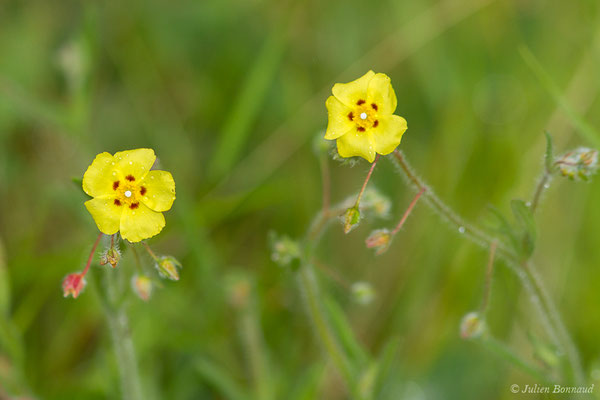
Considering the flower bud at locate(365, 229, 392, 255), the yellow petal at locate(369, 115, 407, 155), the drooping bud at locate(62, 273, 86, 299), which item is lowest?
the flower bud at locate(365, 229, 392, 255)

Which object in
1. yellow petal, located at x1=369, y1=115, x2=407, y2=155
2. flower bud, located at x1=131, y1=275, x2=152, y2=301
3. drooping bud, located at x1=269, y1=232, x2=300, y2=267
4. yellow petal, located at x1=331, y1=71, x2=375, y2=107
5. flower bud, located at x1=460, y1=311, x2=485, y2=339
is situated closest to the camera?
yellow petal, located at x1=369, y1=115, x2=407, y2=155

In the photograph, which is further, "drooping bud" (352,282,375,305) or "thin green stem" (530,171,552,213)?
"drooping bud" (352,282,375,305)

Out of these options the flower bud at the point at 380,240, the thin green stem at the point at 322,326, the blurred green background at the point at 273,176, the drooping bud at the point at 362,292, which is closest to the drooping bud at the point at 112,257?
the blurred green background at the point at 273,176

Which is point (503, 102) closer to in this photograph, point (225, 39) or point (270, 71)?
point (270, 71)

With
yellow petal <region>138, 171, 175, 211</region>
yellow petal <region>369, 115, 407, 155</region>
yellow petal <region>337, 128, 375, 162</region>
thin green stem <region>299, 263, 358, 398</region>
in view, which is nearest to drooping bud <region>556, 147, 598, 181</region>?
yellow petal <region>369, 115, 407, 155</region>

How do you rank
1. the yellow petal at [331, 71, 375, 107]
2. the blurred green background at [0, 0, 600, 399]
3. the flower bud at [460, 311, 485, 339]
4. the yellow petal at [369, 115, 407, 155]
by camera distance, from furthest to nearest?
the blurred green background at [0, 0, 600, 399] → the flower bud at [460, 311, 485, 339] → the yellow petal at [331, 71, 375, 107] → the yellow petal at [369, 115, 407, 155]

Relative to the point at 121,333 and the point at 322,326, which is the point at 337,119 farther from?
the point at 121,333

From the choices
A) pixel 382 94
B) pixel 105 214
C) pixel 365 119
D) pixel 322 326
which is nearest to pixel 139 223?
pixel 105 214

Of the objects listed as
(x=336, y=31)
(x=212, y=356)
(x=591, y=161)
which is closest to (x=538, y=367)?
(x=591, y=161)

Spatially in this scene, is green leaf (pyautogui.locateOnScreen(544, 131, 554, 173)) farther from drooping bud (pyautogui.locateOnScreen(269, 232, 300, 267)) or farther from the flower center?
drooping bud (pyautogui.locateOnScreen(269, 232, 300, 267))
